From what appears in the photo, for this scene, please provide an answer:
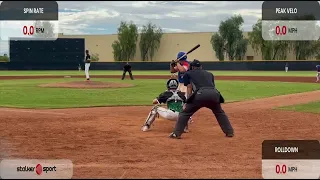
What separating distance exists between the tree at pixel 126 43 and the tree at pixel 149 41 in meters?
1.54

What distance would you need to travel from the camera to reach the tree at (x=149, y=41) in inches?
3044

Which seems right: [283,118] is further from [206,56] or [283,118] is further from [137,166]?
[206,56]

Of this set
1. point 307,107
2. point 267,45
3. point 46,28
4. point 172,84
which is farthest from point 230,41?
point 172,84

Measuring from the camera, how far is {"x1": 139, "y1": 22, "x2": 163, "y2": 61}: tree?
254ft

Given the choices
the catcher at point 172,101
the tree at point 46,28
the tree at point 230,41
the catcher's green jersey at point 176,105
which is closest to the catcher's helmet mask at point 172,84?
the catcher at point 172,101

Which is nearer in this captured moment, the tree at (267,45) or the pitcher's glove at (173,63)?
the pitcher's glove at (173,63)

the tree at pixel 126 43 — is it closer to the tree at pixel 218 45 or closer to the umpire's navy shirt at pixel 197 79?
the tree at pixel 218 45

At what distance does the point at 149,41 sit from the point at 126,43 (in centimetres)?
424

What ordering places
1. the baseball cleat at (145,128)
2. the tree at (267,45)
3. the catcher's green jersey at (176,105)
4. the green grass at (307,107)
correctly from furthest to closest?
the tree at (267,45), the green grass at (307,107), the baseball cleat at (145,128), the catcher's green jersey at (176,105)

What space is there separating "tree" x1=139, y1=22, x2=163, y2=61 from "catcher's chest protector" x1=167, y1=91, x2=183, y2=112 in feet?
223

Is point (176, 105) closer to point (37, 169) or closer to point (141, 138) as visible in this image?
point (141, 138)

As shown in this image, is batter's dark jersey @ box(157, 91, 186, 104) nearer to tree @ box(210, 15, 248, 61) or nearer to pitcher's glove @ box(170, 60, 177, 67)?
pitcher's glove @ box(170, 60, 177, 67)

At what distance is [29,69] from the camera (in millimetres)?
60625

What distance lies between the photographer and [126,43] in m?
77.4
